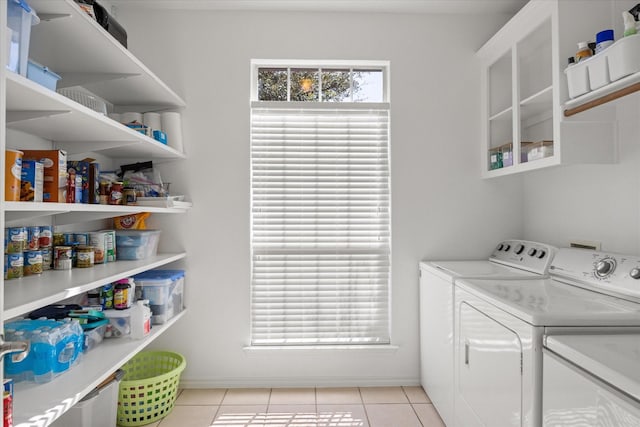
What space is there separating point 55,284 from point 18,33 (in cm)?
86

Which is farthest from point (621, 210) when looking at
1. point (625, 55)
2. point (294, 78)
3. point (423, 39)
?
point (294, 78)

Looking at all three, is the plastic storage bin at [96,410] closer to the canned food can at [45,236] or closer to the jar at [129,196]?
the canned food can at [45,236]

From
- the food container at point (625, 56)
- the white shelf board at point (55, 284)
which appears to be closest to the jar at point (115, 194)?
the white shelf board at point (55, 284)

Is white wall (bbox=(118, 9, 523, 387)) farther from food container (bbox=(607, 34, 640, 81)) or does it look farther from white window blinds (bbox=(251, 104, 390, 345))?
food container (bbox=(607, 34, 640, 81))

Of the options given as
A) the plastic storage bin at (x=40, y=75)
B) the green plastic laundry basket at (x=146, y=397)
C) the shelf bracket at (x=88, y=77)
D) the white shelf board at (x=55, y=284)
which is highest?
the shelf bracket at (x=88, y=77)

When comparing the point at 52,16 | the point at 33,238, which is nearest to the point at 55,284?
the point at 33,238

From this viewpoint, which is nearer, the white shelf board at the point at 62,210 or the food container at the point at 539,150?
the white shelf board at the point at 62,210

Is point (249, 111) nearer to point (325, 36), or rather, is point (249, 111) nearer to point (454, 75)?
point (325, 36)

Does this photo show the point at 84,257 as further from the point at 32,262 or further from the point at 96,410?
the point at 96,410

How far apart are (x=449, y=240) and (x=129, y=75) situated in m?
2.21

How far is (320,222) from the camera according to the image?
2523mm

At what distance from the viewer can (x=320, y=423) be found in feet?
6.85

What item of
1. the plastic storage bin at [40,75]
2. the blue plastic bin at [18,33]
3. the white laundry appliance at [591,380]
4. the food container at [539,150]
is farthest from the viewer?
the food container at [539,150]

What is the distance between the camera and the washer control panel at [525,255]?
1.99 meters
